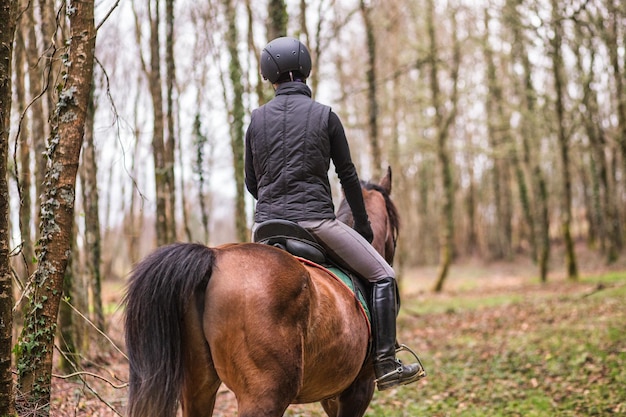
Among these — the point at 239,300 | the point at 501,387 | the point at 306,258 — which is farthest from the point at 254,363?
the point at 501,387

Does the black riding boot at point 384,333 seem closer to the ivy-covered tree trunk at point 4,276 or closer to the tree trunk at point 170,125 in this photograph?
the ivy-covered tree trunk at point 4,276

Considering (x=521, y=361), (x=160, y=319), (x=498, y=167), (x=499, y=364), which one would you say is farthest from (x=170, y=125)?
(x=498, y=167)

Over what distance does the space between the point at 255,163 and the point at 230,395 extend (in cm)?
519

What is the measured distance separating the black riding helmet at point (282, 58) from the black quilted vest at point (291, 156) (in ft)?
0.78

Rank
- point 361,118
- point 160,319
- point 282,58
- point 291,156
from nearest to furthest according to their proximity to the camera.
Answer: point 160,319 < point 291,156 < point 282,58 < point 361,118

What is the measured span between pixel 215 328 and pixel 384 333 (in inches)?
58.6

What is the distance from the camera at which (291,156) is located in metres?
4.07

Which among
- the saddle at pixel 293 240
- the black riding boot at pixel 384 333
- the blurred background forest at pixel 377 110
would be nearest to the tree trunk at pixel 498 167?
the blurred background forest at pixel 377 110

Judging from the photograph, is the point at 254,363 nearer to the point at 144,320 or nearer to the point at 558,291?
the point at 144,320

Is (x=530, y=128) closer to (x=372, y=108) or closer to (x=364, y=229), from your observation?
(x=372, y=108)

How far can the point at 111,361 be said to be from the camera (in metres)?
9.27

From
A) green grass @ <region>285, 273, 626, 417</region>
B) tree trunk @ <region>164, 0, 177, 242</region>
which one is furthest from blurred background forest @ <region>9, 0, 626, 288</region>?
green grass @ <region>285, 273, 626, 417</region>

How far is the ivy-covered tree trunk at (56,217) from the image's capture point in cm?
404

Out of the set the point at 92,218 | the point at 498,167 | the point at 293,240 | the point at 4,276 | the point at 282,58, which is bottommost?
the point at 4,276
